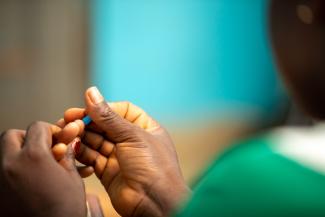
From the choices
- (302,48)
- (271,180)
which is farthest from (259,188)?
(302,48)

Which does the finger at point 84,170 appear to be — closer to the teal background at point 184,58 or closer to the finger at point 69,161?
the finger at point 69,161

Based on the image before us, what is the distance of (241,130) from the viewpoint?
3152 millimetres

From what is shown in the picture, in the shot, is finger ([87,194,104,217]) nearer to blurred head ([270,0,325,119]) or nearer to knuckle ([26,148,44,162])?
knuckle ([26,148,44,162])

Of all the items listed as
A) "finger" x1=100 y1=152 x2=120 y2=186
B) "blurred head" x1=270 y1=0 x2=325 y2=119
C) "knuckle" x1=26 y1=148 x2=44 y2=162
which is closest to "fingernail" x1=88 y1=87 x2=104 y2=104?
"finger" x1=100 y1=152 x2=120 y2=186

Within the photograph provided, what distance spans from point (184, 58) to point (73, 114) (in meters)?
2.18

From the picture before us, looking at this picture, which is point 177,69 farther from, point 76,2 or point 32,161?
point 32,161


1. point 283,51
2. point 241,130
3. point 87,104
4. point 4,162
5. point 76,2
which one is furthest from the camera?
point 241,130

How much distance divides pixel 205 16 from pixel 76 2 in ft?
2.47

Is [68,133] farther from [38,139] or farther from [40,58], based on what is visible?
[40,58]

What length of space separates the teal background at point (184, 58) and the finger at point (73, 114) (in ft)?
6.19

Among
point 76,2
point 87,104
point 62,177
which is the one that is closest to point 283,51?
point 62,177

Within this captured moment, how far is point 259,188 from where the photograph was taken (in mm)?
520

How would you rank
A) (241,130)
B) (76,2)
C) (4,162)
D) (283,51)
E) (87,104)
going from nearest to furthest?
1. (283,51)
2. (4,162)
3. (87,104)
4. (76,2)
5. (241,130)

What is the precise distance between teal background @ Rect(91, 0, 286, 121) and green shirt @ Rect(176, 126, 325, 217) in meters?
2.37
